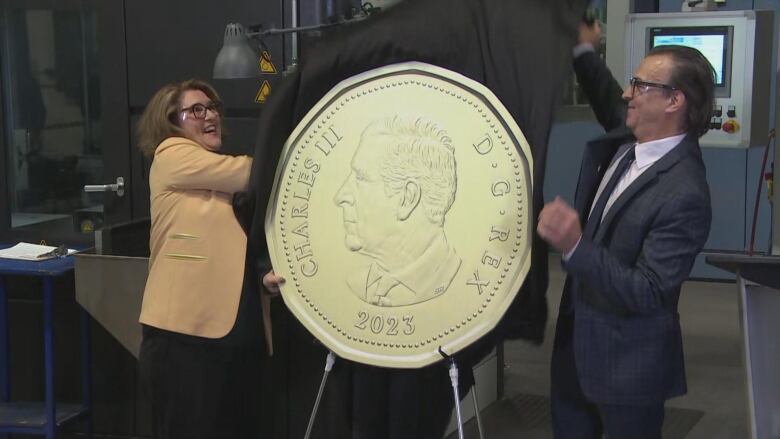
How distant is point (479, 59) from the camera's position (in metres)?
2.17

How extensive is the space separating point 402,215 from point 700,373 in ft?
9.82

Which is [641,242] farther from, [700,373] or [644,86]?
[700,373]

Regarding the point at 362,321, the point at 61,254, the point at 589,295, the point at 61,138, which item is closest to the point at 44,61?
the point at 61,138

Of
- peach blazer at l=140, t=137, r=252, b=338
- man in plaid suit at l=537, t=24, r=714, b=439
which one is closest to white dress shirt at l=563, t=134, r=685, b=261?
man in plaid suit at l=537, t=24, r=714, b=439

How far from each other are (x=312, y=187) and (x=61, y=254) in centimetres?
142

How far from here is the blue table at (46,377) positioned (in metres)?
3.20

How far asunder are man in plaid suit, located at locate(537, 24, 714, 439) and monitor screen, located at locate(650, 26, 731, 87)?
2.66m

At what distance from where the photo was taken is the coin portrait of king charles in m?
2.19

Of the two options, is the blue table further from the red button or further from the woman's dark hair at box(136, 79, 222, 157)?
the red button

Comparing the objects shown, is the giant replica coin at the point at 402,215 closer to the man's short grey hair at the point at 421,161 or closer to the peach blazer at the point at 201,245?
the man's short grey hair at the point at 421,161

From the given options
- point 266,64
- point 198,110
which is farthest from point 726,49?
point 198,110

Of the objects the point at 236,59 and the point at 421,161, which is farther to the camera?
the point at 236,59

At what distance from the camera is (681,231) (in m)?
2.01

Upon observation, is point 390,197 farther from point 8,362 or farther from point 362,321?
point 8,362
